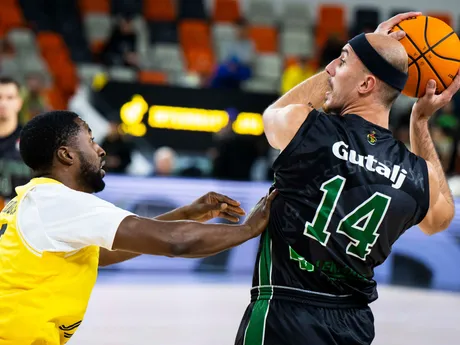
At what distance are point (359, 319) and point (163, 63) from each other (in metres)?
12.0

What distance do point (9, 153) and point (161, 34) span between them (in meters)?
9.39

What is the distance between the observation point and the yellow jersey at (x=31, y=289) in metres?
3.04

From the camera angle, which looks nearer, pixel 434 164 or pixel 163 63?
pixel 434 164

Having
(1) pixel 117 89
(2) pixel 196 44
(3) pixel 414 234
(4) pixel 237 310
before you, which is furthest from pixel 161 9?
(4) pixel 237 310

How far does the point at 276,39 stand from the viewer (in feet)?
53.0

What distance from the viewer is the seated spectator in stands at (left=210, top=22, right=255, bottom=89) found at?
38.6 feet

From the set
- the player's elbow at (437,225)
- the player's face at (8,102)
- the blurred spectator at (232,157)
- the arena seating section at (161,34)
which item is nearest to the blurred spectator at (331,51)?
the blurred spectator at (232,157)

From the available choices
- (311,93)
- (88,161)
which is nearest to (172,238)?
(88,161)

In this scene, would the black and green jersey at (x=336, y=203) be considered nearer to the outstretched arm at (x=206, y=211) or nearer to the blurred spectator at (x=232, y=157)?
the outstretched arm at (x=206, y=211)

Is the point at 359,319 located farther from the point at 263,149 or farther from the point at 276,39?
the point at 276,39

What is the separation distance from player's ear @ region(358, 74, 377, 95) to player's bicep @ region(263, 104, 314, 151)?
22cm

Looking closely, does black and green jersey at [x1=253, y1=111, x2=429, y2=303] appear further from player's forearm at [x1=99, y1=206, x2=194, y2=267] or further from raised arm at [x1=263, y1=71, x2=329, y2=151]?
player's forearm at [x1=99, y1=206, x2=194, y2=267]

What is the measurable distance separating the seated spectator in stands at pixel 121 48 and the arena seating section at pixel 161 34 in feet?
0.57

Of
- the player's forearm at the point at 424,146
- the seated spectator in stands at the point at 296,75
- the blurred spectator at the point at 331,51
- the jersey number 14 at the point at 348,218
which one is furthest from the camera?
the seated spectator in stands at the point at 296,75
